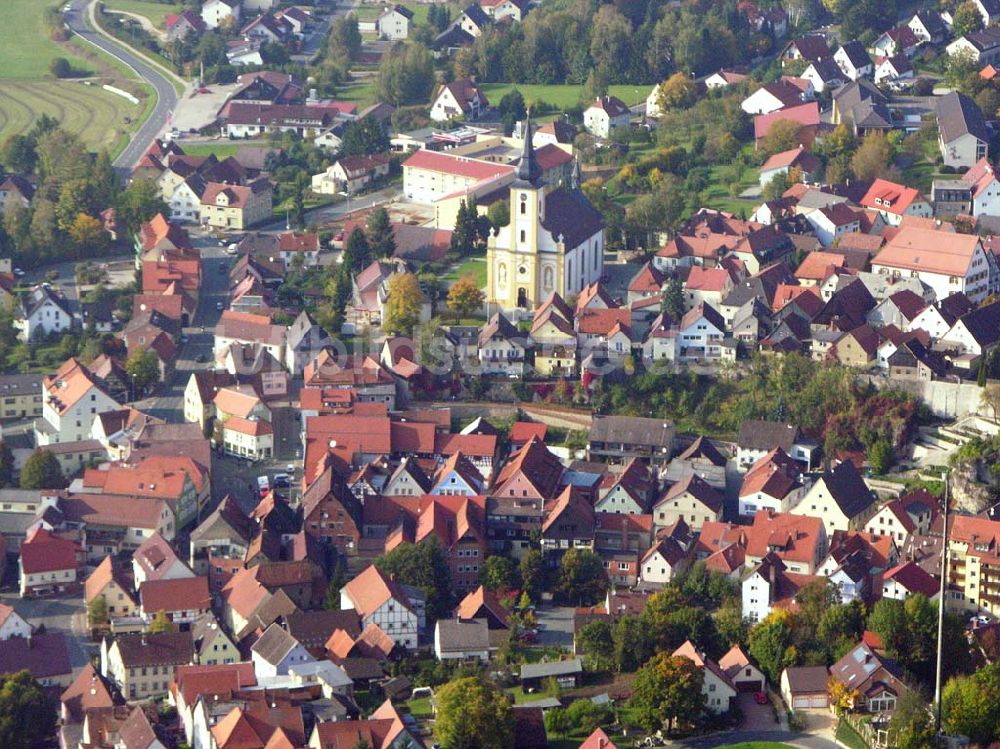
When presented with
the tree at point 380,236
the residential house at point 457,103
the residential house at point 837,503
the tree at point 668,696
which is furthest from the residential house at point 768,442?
the residential house at point 457,103

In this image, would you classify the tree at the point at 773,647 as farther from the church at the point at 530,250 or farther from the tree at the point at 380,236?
the tree at the point at 380,236

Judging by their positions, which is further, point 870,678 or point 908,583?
point 908,583

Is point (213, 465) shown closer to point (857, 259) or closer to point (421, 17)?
point (857, 259)

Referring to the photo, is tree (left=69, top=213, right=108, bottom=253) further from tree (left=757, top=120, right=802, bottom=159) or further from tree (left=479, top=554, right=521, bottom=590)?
tree (left=479, top=554, right=521, bottom=590)

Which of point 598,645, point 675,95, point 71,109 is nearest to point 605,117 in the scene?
point 675,95

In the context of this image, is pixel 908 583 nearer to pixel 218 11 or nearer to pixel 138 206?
pixel 138 206

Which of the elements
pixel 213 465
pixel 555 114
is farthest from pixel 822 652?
pixel 555 114

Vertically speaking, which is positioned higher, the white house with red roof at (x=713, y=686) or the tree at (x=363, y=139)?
the tree at (x=363, y=139)
